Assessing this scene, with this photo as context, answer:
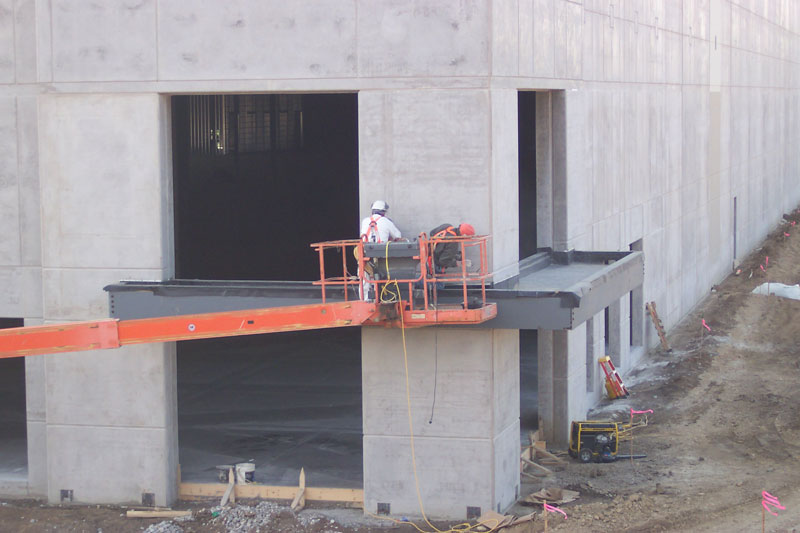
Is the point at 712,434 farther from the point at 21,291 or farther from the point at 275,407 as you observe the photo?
the point at 21,291

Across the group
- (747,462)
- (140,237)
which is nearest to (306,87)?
(140,237)

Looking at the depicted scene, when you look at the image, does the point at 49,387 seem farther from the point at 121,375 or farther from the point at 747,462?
the point at 747,462

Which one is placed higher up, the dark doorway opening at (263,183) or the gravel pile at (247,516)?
the dark doorway opening at (263,183)

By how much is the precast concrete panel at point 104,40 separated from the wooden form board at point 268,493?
6.02 metres

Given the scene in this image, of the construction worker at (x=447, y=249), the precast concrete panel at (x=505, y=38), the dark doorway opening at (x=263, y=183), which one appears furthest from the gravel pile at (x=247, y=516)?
the dark doorway opening at (x=263, y=183)

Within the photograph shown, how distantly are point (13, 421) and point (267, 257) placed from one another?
19589 mm

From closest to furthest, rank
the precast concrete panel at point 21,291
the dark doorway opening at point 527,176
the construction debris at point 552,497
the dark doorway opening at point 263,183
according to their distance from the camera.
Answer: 1. the construction debris at point 552,497
2. the precast concrete panel at point 21,291
3. the dark doorway opening at point 527,176
4. the dark doorway opening at point 263,183

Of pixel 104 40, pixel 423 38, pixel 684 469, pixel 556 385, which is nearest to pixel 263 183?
pixel 556 385

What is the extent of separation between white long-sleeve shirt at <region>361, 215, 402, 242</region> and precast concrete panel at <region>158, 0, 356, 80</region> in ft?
6.98

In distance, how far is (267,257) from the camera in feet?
132

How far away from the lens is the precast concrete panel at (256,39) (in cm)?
1546

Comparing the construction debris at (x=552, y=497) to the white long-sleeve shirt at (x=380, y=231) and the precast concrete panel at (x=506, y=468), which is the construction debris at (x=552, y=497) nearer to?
the precast concrete panel at (x=506, y=468)

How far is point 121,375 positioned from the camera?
16641mm

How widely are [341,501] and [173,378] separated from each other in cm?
305
